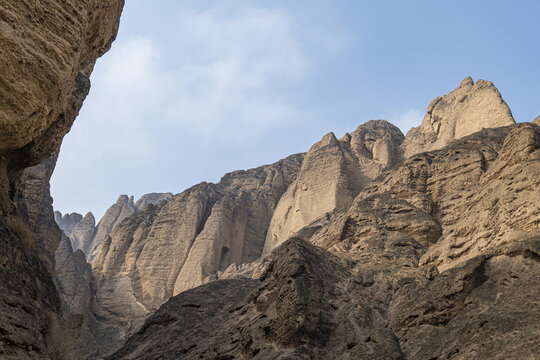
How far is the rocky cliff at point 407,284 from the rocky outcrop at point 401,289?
2.2 inches

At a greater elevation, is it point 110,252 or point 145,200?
point 145,200

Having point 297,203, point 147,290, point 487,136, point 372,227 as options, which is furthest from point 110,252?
point 487,136

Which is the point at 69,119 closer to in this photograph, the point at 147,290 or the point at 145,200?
the point at 147,290

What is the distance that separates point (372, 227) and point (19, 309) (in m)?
21.1

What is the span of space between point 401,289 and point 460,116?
139 feet

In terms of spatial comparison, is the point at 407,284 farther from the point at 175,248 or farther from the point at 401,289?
the point at 175,248

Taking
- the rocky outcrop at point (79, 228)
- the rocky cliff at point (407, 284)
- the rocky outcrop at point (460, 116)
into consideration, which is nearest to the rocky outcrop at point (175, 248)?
the rocky outcrop at point (460, 116)

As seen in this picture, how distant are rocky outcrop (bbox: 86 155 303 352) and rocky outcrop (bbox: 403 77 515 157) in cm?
2325

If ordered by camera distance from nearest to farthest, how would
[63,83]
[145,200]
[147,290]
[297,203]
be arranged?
[63,83], [147,290], [297,203], [145,200]

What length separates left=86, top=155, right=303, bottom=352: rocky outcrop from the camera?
2090 inches

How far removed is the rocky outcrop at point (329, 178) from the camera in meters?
56.3

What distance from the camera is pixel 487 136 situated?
36781 millimetres

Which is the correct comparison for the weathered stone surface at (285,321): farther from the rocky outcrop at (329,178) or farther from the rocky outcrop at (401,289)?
the rocky outcrop at (329,178)

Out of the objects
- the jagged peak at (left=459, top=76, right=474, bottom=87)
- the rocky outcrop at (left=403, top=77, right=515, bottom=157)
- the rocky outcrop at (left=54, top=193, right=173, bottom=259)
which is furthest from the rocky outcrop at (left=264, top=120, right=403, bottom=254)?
the rocky outcrop at (left=54, top=193, right=173, bottom=259)
